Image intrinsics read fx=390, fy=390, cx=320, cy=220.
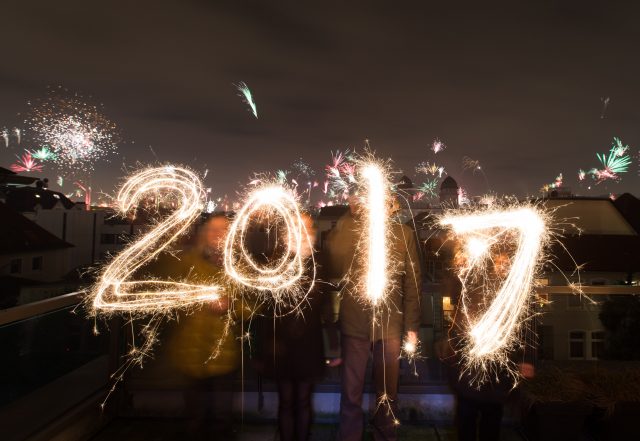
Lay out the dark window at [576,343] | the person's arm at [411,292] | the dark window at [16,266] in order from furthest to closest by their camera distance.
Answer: the dark window at [16,266], the dark window at [576,343], the person's arm at [411,292]

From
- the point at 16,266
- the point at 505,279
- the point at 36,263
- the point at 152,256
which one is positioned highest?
the point at 152,256

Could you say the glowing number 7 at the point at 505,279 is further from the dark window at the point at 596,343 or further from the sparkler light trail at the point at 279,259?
the dark window at the point at 596,343

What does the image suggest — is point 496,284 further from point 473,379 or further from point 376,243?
point 376,243

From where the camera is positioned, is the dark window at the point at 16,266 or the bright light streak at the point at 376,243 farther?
the dark window at the point at 16,266

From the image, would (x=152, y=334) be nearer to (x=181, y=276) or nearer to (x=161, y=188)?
(x=181, y=276)

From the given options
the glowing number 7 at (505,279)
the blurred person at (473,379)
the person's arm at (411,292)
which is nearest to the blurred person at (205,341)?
the person's arm at (411,292)

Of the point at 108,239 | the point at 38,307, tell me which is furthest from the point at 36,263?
the point at 38,307
